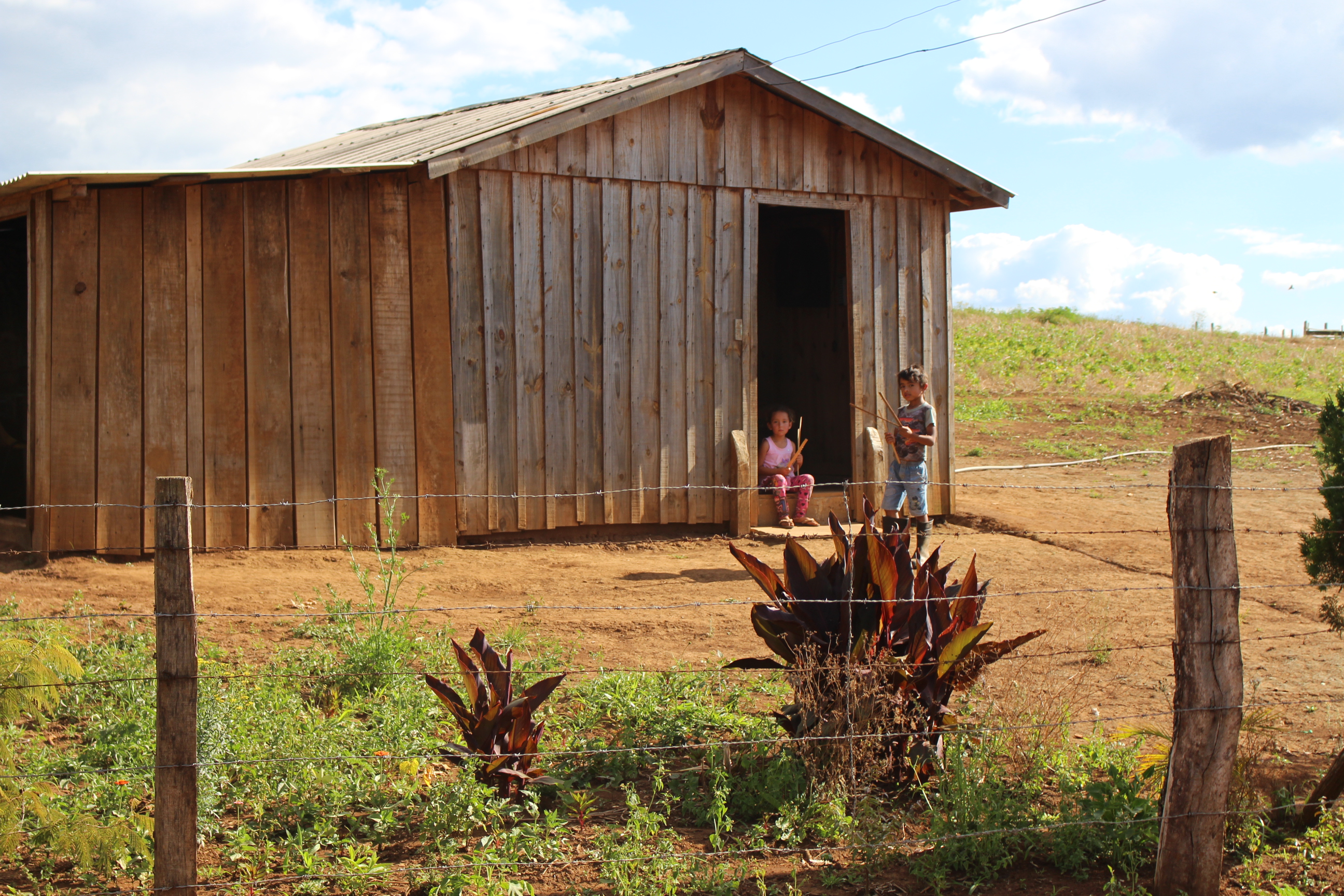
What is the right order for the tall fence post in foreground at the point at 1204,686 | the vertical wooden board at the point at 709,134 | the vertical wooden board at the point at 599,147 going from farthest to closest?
1. the vertical wooden board at the point at 709,134
2. the vertical wooden board at the point at 599,147
3. the tall fence post in foreground at the point at 1204,686

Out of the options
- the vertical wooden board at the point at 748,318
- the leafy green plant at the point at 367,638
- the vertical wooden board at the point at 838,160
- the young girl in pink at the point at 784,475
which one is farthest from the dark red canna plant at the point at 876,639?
the vertical wooden board at the point at 838,160

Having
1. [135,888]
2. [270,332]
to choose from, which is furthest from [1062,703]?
[270,332]

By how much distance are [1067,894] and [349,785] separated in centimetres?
257

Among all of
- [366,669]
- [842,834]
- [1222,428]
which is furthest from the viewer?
[1222,428]

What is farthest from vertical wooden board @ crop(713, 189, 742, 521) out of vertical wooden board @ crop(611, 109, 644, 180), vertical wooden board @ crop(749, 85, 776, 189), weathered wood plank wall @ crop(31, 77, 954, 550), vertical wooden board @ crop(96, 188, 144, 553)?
vertical wooden board @ crop(96, 188, 144, 553)

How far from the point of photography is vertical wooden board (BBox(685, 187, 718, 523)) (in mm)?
9469

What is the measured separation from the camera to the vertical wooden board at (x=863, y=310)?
1011cm

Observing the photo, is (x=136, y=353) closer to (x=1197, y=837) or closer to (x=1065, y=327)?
(x=1197, y=837)

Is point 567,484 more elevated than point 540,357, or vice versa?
point 540,357

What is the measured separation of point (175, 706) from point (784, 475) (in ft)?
24.3

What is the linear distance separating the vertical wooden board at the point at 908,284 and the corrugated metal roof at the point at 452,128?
235 cm

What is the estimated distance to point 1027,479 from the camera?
14.8 metres

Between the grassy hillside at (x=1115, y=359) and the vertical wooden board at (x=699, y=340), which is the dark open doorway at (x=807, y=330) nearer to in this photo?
the vertical wooden board at (x=699, y=340)

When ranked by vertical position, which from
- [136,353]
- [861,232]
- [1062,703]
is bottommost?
[1062,703]
